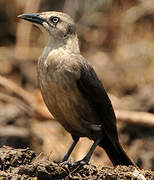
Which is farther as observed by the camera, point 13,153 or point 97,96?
point 97,96

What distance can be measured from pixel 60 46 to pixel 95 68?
6.21 meters

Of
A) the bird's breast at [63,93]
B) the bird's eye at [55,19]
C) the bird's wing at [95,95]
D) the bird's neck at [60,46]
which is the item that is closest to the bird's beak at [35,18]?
the bird's eye at [55,19]

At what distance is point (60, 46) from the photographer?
19.5 ft

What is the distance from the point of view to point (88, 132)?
5.90 meters

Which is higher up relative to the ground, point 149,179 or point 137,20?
point 137,20

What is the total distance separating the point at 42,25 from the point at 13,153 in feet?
5.55

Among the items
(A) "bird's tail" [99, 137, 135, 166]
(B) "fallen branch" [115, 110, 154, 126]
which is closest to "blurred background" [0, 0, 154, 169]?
(B) "fallen branch" [115, 110, 154, 126]

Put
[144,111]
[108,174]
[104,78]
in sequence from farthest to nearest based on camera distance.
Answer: [104,78], [144,111], [108,174]

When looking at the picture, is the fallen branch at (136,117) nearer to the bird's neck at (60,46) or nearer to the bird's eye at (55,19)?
the bird's neck at (60,46)

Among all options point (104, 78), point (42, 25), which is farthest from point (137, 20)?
point (42, 25)

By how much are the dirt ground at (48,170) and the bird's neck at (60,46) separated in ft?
4.20

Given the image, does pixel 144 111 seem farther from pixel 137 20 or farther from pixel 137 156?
pixel 137 20

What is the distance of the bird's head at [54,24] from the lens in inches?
239

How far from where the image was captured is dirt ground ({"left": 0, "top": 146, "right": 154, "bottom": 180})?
202 inches
